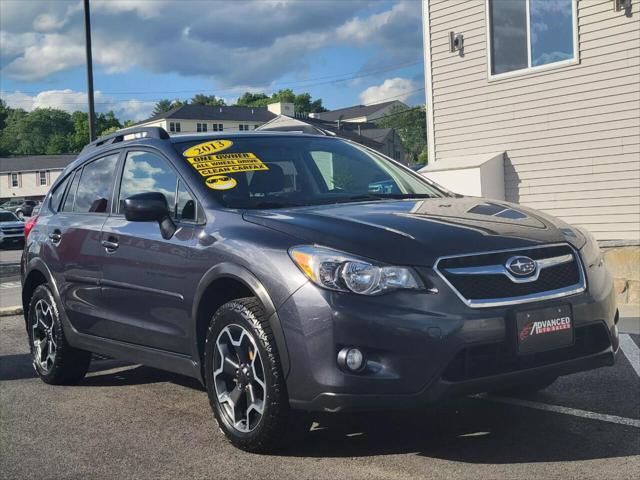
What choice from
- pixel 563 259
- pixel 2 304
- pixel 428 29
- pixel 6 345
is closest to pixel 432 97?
pixel 428 29

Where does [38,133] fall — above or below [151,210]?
above

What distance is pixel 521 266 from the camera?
3.77 m

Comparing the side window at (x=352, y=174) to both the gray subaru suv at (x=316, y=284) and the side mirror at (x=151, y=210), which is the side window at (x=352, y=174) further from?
the side mirror at (x=151, y=210)

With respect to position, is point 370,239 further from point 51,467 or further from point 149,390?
point 149,390

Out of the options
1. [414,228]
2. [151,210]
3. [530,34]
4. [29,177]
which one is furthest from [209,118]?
[414,228]

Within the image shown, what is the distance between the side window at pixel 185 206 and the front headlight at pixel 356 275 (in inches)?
44.7

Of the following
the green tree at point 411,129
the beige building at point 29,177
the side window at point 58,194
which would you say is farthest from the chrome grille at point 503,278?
the green tree at point 411,129

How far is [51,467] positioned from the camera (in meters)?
4.12

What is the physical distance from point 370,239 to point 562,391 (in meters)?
2.22

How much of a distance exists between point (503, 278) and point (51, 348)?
12.0 feet

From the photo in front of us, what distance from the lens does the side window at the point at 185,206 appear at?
4.62m

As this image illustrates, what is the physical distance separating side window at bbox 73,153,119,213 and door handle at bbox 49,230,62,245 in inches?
8.3

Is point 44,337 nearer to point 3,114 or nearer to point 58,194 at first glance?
point 58,194

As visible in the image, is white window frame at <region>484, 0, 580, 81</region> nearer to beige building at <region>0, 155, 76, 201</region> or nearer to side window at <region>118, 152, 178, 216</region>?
side window at <region>118, 152, 178, 216</region>
